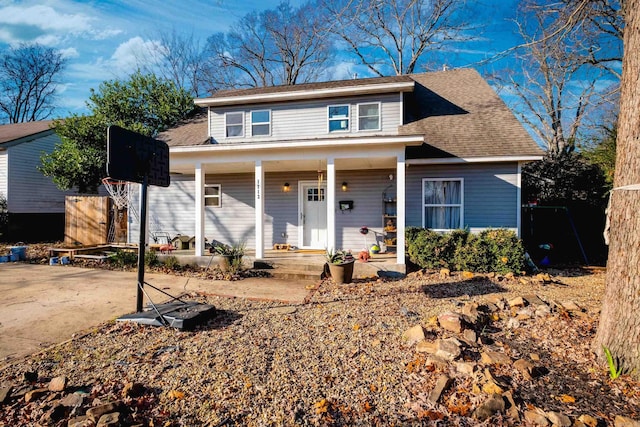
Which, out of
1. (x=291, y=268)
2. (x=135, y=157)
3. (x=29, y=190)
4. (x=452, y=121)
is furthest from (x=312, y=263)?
(x=29, y=190)

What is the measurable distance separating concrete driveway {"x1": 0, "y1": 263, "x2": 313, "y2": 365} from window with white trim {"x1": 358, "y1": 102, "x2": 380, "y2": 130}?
557 centimetres

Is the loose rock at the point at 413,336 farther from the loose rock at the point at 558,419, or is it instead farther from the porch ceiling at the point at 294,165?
the porch ceiling at the point at 294,165

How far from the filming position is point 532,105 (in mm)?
19234

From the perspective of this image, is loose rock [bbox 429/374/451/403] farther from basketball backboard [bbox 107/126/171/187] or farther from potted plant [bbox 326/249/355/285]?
potted plant [bbox 326/249/355/285]

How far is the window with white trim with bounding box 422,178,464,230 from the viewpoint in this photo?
9.35m

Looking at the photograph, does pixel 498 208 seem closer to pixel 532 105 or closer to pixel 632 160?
pixel 632 160

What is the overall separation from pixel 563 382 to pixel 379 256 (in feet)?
20.9

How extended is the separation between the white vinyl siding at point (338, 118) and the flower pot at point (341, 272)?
5.03m

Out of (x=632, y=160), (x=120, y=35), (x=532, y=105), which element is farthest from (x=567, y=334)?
(x=532, y=105)

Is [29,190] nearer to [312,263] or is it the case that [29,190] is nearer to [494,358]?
[312,263]

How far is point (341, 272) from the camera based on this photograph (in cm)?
705

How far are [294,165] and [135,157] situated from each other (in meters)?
5.68

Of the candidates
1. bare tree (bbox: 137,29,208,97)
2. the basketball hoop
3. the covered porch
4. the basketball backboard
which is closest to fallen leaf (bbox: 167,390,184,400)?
Result: the basketball backboard

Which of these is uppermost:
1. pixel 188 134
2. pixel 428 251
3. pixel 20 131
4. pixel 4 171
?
pixel 20 131
